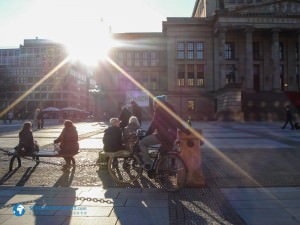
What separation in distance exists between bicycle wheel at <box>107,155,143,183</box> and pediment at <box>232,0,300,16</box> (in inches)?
1991

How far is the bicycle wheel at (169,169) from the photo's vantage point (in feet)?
20.9

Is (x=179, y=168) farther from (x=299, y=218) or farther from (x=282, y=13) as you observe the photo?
(x=282, y=13)

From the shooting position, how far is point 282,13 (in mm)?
52781

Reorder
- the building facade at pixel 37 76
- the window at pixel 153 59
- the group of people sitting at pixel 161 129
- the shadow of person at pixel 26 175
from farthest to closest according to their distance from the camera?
the building facade at pixel 37 76 → the window at pixel 153 59 → the shadow of person at pixel 26 175 → the group of people sitting at pixel 161 129

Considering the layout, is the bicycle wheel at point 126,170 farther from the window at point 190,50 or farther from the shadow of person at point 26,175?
the window at point 190,50

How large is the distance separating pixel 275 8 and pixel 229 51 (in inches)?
414

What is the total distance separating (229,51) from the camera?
193 ft

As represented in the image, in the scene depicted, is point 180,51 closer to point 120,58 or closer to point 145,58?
point 145,58

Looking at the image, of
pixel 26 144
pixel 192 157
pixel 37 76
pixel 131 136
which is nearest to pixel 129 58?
pixel 37 76

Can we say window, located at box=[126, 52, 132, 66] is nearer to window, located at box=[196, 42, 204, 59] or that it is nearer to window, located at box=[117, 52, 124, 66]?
window, located at box=[117, 52, 124, 66]

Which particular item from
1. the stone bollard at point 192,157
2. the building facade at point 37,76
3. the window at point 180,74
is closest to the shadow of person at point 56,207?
the stone bollard at point 192,157

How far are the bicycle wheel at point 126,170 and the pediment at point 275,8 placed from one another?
166ft

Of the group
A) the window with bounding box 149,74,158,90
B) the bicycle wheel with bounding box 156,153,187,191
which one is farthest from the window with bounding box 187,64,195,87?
the bicycle wheel with bounding box 156,153,187,191

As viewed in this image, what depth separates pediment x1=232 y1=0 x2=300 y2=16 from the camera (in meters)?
53.3
